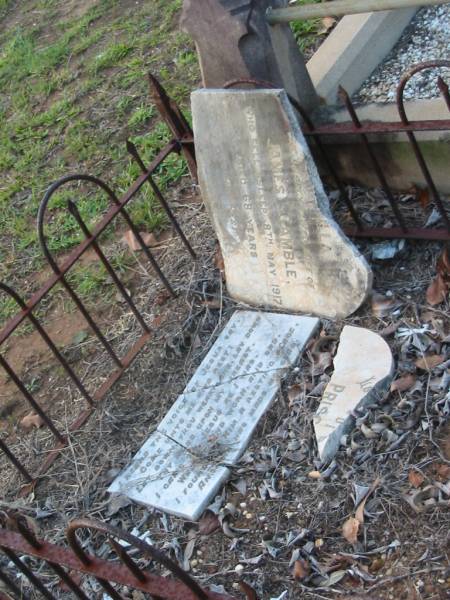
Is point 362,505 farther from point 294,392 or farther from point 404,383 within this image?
point 294,392

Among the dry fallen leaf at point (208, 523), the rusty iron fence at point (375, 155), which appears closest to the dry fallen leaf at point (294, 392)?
the dry fallen leaf at point (208, 523)

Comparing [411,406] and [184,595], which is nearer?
[184,595]

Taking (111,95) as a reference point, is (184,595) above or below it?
above

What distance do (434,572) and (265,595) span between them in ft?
1.81

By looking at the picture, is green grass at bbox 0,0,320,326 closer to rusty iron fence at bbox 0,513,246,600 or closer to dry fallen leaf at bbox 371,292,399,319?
dry fallen leaf at bbox 371,292,399,319

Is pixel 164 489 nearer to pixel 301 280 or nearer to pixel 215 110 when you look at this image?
pixel 301 280

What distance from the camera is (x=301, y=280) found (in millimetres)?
3842

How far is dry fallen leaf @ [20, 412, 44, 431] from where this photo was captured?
4.14 m

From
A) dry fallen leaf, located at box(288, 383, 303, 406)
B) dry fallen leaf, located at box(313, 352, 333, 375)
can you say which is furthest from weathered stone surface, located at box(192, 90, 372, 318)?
dry fallen leaf, located at box(288, 383, 303, 406)

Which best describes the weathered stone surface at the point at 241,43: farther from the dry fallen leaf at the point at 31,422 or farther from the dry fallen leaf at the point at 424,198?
the dry fallen leaf at the point at 31,422

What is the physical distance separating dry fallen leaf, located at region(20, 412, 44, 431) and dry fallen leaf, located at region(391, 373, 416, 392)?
1.66 metres

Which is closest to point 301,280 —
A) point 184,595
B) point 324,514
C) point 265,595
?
point 324,514

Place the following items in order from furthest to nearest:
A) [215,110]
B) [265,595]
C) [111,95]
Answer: [111,95], [215,110], [265,595]

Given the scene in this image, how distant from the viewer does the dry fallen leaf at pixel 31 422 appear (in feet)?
13.6
